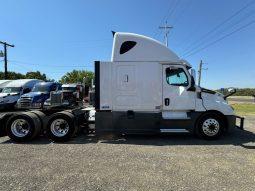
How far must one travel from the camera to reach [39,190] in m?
4.22

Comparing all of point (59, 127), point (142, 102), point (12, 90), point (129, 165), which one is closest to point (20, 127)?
point (59, 127)

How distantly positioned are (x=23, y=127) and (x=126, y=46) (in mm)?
4487

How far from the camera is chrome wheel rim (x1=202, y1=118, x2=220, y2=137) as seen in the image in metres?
8.30

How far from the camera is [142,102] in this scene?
8.43 m

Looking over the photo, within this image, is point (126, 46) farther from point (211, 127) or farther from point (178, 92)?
point (211, 127)

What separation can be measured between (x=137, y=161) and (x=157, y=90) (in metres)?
3.18

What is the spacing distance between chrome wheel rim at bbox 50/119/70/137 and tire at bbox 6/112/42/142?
0.54m

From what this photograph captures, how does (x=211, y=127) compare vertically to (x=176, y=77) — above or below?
below

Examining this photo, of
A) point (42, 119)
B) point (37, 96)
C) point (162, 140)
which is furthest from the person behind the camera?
point (37, 96)

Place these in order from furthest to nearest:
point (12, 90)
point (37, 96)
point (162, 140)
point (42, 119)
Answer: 1. point (12, 90)
2. point (37, 96)
3. point (42, 119)
4. point (162, 140)

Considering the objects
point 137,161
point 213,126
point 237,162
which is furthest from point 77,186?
point 213,126

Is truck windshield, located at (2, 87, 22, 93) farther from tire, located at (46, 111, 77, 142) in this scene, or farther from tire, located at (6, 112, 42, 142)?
tire, located at (46, 111, 77, 142)

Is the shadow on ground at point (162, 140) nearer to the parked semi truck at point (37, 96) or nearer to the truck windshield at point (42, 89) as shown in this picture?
the parked semi truck at point (37, 96)

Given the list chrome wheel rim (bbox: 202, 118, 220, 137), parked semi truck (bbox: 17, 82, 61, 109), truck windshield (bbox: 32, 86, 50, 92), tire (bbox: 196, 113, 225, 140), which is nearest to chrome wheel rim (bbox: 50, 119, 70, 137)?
tire (bbox: 196, 113, 225, 140)
